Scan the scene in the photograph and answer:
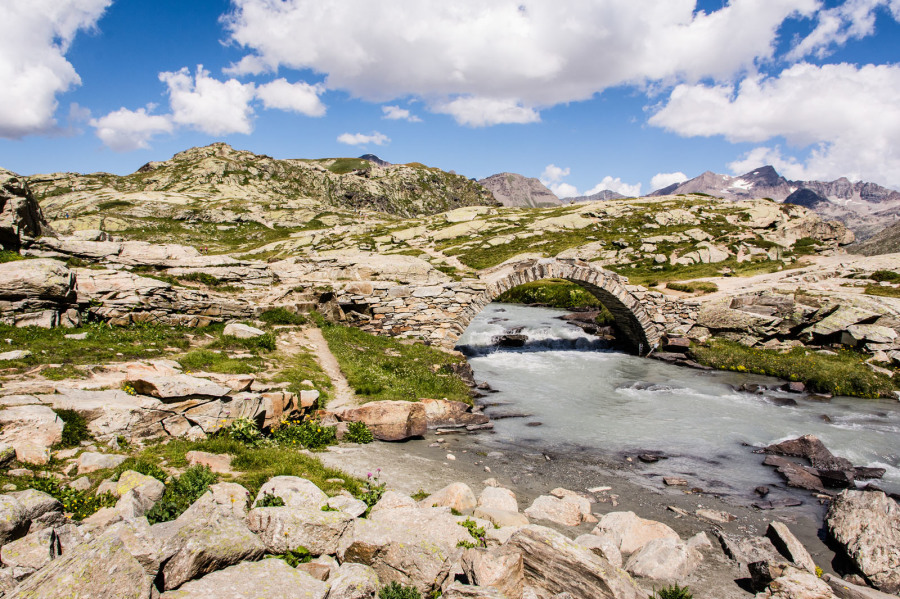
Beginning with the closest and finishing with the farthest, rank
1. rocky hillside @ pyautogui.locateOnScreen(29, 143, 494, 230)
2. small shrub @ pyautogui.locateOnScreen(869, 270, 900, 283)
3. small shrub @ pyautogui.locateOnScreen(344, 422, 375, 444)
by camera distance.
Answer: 1. small shrub @ pyautogui.locateOnScreen(344, 422, 375, 444)
2. small shrub @ pyautogui.locateOnScreen(869, 270, 900, 283)
3. rocky hillside @ pyautogui.locateOnScreen(29, 143, 494, 230)

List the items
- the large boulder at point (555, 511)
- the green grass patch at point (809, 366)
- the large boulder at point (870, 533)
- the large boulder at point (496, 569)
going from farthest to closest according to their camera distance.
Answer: the green grass patch at point (809, 366)
the large boulder at point (555, 511)
the large boulder at point (870, 533)
the large boulder at point (496, 569)

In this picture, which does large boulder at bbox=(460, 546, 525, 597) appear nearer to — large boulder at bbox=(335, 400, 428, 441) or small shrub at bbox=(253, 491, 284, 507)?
small shrub at bbox=(253, 491, 284, 507)

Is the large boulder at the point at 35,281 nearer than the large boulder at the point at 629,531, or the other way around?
the large boulder at the point at 629,531

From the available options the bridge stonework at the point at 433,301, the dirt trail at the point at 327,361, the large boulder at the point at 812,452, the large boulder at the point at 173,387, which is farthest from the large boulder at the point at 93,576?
the bridge stonework at the point at 433,301

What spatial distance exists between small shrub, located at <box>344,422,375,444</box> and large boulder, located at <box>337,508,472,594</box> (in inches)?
209

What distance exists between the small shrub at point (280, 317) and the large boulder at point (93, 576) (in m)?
15.4

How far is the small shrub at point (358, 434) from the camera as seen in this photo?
471 inches

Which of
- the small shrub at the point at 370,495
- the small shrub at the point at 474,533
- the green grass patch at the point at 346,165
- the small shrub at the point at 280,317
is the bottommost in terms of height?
the small shrub at the point at 370,495

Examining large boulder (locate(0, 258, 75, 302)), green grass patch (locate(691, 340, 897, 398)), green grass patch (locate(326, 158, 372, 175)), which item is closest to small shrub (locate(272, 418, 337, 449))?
large boulder (locate(0, 258, 75, 302))

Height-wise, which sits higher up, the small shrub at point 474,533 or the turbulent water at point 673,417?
the small shrub at point 474,533

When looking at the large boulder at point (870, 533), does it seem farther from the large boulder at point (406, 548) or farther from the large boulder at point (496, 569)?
the large boulder at point (406, 548)

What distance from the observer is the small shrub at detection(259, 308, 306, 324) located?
63.1 ft

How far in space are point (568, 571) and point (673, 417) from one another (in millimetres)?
13413

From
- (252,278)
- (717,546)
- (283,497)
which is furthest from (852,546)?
(252,278)
